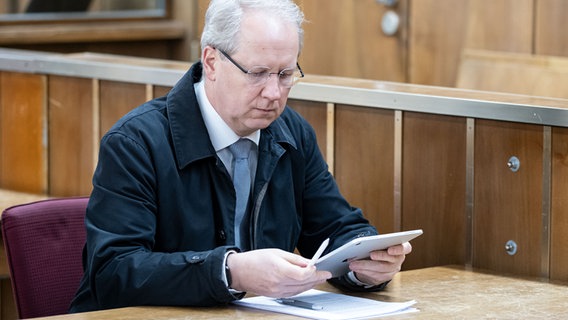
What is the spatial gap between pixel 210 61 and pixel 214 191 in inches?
10.9

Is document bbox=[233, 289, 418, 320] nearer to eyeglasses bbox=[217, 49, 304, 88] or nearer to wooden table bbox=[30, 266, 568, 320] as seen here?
wooden table bbox=[30, 266, 568, 320]

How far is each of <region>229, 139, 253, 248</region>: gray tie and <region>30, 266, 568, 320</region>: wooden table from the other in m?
0.25

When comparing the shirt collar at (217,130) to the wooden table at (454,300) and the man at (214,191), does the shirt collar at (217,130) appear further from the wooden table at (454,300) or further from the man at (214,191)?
the wooden table at (454,300)

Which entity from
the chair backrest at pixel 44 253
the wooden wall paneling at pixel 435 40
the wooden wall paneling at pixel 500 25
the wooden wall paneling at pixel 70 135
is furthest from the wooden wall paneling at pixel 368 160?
the wooden wall paneling at pixel 435 40

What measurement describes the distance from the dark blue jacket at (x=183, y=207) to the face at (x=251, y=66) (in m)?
0.08

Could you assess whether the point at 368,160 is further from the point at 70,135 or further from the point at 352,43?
the point at 352,43

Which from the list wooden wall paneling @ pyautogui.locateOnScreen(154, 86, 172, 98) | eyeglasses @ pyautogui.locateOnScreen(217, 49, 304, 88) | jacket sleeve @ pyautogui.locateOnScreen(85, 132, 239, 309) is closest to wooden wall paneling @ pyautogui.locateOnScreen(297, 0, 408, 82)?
wooden wall paneling @ pyautogui.locateOnScreen(154, 86, 172, 98)

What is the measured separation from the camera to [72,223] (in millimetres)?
2752

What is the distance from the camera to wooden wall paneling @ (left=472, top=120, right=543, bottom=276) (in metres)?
2.62

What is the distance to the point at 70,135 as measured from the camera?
3.71m

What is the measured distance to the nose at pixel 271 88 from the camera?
236 cm

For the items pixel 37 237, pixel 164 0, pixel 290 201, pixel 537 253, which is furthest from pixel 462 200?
pixel 164 0

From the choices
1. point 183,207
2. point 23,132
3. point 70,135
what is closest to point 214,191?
point 183,207

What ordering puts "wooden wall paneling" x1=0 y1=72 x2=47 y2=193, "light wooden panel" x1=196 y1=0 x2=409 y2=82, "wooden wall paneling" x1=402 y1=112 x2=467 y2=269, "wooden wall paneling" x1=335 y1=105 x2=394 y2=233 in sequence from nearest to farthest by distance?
"wooden wall paneling" x1=402 y1=112 x2=467 y2=269
"wooden wall paneling" x1=335 y1=105 x2=394 y2=233
"wooden wall paneling" x1=0 y1=72 x2=47 y2=193
"light wooden panel" x1=196 y1=0 x2=409 y2=82
